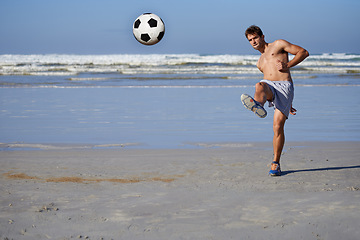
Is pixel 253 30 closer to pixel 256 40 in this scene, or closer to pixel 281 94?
pixel 256 40

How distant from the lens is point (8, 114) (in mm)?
10711

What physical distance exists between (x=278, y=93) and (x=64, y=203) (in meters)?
2.74

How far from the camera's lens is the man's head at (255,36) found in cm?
546

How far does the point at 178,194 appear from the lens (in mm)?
4387

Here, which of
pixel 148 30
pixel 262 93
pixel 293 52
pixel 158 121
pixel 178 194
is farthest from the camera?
pixel 158 121

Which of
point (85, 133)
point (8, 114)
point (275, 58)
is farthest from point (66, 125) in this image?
point (275, 58)

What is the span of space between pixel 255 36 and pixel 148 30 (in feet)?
13.6

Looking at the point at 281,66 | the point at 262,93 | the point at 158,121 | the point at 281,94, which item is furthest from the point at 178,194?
the point at 158,121

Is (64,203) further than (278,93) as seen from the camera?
No

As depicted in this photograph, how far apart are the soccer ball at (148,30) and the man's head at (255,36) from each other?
4.02 metres

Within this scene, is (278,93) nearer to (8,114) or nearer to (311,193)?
(311,193)

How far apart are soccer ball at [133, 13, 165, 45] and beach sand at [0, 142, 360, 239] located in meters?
3.22

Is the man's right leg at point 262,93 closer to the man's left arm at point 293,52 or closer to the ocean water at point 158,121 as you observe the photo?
the man's left arm at point 293,52

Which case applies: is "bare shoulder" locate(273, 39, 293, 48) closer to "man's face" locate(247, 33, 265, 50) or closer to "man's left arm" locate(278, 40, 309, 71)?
"man's left arm" locate(278, 40, 309, 71)
